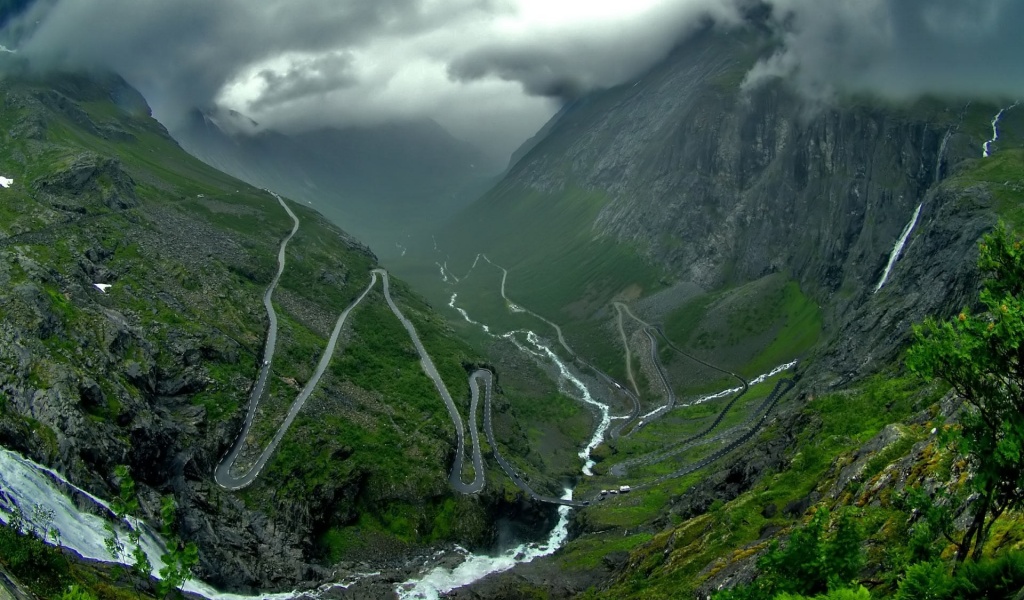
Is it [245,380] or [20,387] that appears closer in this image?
[20,387]

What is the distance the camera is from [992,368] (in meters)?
17.3

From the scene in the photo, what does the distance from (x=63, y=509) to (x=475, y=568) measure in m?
46.8

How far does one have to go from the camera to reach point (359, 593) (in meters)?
78.1

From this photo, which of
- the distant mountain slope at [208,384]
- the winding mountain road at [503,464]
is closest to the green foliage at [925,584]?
the distant mountain slope at [208,384]

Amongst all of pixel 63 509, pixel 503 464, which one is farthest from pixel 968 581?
pixel 503 464

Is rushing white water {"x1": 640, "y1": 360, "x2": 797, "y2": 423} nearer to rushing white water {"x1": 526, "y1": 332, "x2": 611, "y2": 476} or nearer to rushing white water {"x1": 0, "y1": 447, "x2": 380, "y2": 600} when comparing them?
rushing white water {"x1": 526, "y1": 332, "x2": 611, "y2": 476}

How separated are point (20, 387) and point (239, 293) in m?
59.9

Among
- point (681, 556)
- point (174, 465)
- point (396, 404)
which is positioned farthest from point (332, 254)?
point (681, 556)

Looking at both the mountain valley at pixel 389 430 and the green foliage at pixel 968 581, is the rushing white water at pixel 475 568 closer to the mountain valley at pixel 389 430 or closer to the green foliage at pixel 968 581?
the mountain valley at pixel 389 430

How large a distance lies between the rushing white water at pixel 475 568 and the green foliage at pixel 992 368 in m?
69.9

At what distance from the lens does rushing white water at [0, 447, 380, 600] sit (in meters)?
55.3

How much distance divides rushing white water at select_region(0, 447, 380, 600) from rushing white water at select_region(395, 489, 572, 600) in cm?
2200

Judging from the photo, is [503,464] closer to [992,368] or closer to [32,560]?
[32,560]

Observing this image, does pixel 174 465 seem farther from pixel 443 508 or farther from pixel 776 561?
pixel 776 561
